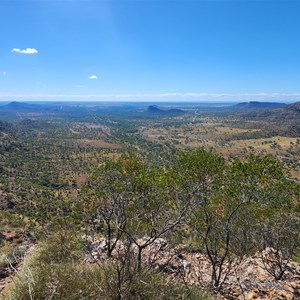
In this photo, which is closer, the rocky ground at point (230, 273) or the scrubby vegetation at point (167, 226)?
the scrubby vegetation at point (167, 226)

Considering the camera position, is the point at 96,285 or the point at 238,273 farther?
the point at 238,273

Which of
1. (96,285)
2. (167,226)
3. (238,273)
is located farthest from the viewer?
(238,273)

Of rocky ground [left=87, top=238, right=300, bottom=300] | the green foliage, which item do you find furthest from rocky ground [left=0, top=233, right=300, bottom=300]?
the green foliage

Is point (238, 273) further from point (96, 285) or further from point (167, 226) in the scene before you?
point (96, 285)

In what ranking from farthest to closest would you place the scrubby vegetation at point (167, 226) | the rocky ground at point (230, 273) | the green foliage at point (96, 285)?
1. the rocky ground at point (230, 273)
2. the scrubby vegetation at point (167, 226)
3. the green foliage at point (96, 285)

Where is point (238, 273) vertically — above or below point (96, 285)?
below

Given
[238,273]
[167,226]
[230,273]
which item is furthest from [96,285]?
[238,273]

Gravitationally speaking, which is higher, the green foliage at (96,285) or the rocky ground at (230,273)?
the green foliage at (96,285)

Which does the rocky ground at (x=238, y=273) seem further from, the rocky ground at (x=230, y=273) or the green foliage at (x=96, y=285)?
the green foliage at (x=96, y=285)

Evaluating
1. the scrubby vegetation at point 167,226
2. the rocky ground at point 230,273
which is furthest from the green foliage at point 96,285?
the rocky ground at point 230,273

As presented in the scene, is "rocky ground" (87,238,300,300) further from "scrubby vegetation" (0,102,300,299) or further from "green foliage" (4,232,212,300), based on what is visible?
"green foliage" (4,232,212,300)

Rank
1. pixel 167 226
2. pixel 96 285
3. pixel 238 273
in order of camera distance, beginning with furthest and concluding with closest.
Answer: pixel 238 273 → pixel 167 226 → pixel 96 285

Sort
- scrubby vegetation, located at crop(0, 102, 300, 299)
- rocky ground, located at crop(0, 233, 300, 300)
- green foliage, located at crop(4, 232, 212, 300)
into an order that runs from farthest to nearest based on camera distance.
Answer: rocky ground, located at crop(0, 233, 300, 300), scrubby vegetation, located at crop(0, 102, 300, 299), green foliage, located at crop(4, 232, 212, 300)

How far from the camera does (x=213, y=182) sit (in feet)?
36.8
